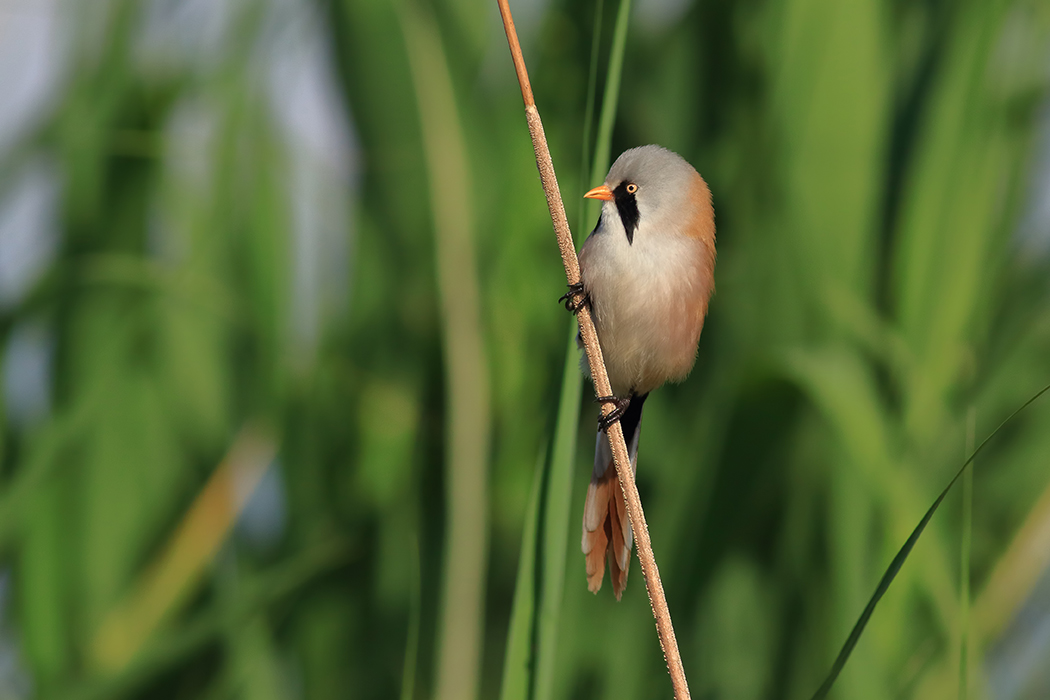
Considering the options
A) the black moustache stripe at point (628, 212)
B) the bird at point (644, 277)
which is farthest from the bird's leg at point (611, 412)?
the black moustache stripe at point (628, 212)

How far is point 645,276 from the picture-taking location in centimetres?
130

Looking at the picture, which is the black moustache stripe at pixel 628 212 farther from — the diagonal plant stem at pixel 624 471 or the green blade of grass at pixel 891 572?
the green blade of grass at pixel 891 572

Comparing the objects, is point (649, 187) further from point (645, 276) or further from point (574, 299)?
point (574, 299)

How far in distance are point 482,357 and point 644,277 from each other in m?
0.30

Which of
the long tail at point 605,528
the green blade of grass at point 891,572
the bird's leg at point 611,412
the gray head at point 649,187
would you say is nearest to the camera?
the green blade of grass at point 891,572

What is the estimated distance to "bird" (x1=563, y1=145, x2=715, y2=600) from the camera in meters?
1.25

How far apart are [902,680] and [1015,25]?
45.6 inches

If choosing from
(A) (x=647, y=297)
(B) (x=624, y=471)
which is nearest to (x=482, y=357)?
(A) (x=647, y=297)

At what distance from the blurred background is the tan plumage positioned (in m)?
0.11

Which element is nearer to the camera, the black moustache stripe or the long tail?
the long tail

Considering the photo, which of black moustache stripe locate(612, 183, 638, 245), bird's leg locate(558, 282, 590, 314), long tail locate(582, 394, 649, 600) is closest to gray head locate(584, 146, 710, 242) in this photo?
black moustache stripe locate(612, 183, 638, 245)

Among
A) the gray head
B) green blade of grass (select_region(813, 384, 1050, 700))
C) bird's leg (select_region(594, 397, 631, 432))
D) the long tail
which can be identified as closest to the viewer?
green blade of grass (select_region(813, 384, 1050, 700))

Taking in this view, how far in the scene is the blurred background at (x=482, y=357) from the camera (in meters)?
1.43

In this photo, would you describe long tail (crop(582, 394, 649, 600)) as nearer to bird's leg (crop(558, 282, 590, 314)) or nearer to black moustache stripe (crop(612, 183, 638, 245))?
bird's leg (crop(558, 282, 590, 314))
